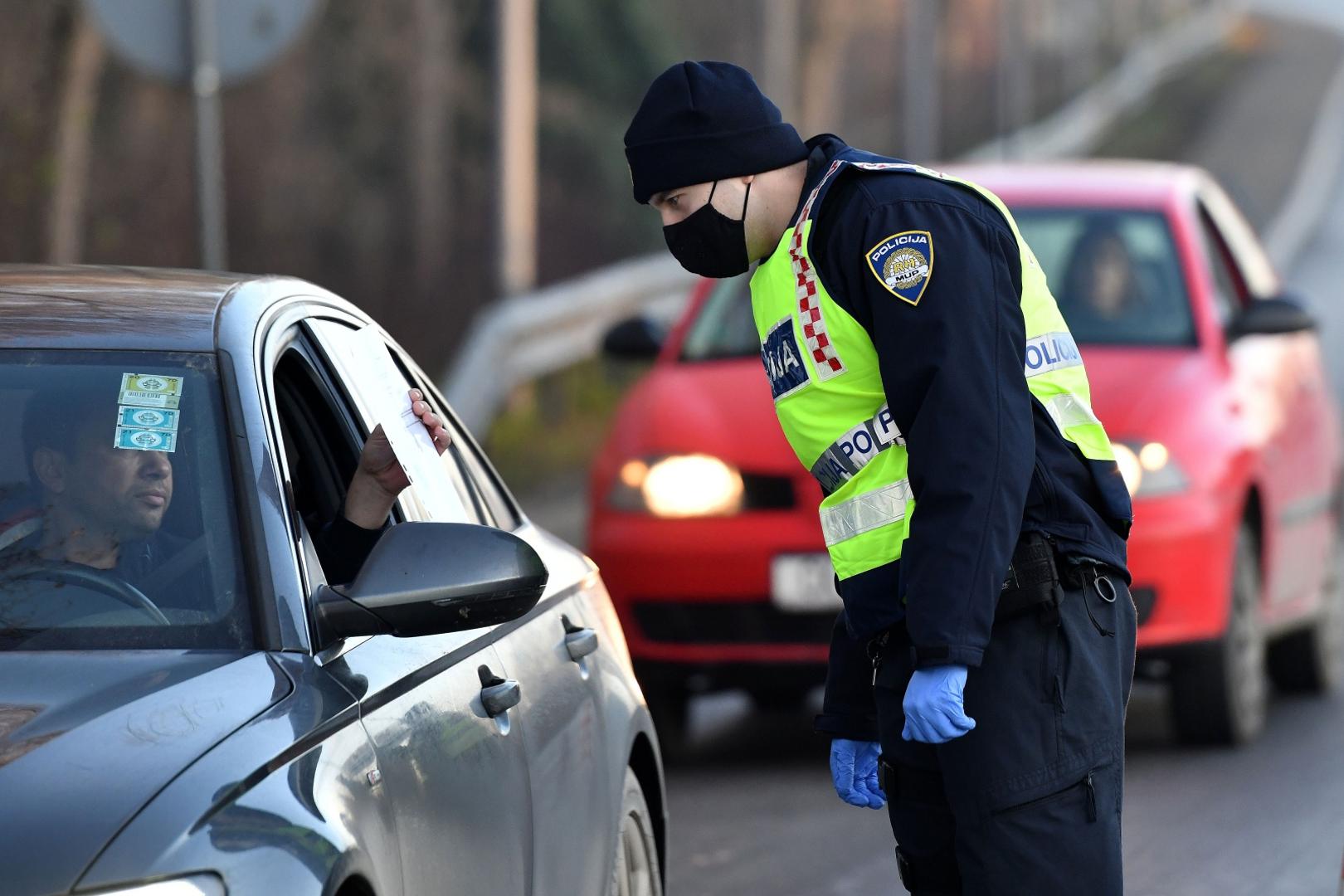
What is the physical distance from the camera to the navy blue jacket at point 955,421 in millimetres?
3412

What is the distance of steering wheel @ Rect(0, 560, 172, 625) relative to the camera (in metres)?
3.35

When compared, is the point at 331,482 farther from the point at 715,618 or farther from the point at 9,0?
the point at 9,0

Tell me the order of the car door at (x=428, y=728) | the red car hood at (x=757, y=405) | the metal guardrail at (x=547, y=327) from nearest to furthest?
1. the car door at (x=428, y=728)
2. the red car hood at (x=757, y=405)
3. the metal guardrail at (x=547, y=327)

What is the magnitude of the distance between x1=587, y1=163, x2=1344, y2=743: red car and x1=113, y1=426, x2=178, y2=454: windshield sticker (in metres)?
4.35

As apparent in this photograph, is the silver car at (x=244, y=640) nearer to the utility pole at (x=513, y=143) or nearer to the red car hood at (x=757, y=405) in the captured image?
the red car hood at (x=757, y=405)

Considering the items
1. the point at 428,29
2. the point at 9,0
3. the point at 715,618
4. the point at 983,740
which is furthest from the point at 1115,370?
the point at 428,29

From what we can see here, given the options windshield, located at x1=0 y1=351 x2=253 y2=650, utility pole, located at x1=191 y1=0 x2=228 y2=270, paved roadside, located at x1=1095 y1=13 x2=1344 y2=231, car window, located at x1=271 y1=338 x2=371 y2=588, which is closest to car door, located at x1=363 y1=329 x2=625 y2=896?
car window, located at x1=271 y1=338 x2=371 y2=588

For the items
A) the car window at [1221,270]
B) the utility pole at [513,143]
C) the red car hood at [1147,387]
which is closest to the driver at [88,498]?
the red car hood at [1147,387]

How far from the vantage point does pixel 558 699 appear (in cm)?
413

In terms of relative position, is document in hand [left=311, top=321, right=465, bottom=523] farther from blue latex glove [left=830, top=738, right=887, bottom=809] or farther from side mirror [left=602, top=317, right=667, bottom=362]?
side mirror [left=602, top=317, right=667, bottom=362]

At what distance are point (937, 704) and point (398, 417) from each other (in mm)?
1204

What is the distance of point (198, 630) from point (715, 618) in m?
4.64

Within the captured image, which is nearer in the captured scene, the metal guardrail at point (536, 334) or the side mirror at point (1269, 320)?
the side mirror at point (1269, 320)

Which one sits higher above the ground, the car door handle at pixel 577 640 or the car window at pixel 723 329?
the car window at pixel 723 329
